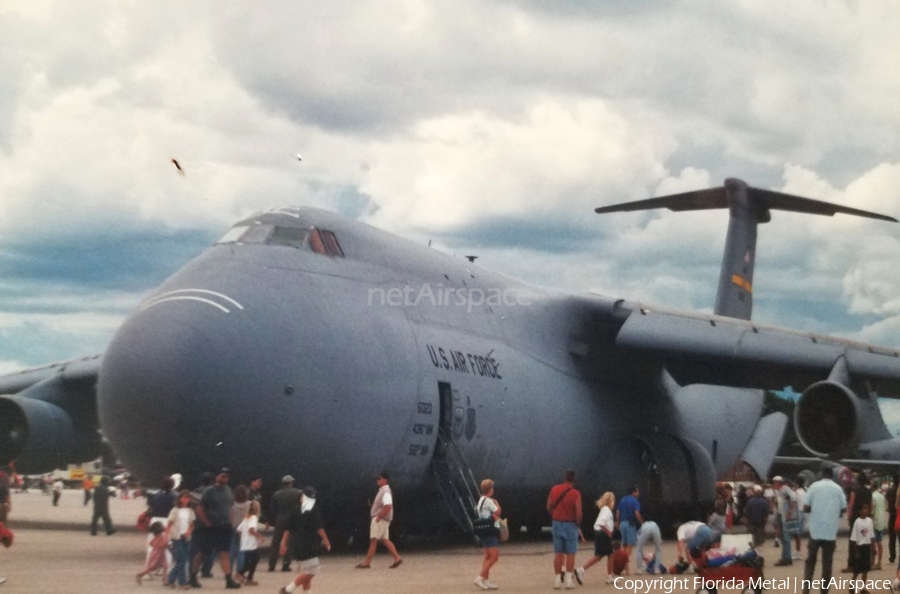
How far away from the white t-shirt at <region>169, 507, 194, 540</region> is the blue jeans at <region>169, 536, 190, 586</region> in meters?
0.06

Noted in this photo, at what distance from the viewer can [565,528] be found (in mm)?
13352

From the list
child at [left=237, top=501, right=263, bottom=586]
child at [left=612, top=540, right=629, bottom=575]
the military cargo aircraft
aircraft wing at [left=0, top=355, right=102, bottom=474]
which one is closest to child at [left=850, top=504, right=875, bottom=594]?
child at [left=612, top=540, right=629, bottom=575]

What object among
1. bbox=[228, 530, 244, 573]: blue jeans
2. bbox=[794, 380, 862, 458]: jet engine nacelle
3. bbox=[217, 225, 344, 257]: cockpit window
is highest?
bbox=[217, 225, 344, 257]: cockpit window

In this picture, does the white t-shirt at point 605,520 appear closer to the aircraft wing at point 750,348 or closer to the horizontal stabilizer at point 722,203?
the aircraft wing at point 750,348

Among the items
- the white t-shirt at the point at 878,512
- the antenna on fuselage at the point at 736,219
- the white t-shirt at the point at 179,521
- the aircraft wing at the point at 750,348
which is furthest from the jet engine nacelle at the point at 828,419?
the white t-shirt at the point at 179,521

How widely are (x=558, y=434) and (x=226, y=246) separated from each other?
7.05 meters

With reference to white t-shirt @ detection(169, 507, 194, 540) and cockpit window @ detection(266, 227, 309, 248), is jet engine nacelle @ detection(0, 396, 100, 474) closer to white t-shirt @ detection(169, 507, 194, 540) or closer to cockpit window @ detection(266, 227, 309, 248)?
cockpit window @ detection(266, 227, 309, 248)

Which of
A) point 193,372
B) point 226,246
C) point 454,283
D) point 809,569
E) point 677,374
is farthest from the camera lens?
point 677,374

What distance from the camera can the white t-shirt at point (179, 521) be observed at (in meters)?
12.2

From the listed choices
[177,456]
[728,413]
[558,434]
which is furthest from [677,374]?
[177,456]

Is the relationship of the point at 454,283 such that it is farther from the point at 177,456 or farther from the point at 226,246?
the point at 177,456

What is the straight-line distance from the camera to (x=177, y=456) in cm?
1305

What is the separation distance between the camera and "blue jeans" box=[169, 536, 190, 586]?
482 inches
